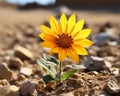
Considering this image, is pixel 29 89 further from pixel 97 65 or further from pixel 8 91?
pixel 97 65

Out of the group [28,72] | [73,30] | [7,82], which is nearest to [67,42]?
[73,30]

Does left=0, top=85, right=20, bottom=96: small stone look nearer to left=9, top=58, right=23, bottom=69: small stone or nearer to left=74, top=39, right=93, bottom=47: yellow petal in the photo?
left=74, top=39, right=93, bottom=47: yellow petal

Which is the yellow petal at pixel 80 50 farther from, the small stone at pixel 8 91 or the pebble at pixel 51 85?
the small stone at pixel 8 91

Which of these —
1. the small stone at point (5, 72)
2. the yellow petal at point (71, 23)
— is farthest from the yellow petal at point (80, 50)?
the small stone at point (5, 72)

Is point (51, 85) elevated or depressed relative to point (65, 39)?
depressed

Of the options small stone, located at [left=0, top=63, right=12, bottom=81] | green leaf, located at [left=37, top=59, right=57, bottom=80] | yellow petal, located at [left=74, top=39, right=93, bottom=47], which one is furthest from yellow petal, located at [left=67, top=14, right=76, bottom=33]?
small stone, located at [left=0, top=63, right=12, bottom=81]

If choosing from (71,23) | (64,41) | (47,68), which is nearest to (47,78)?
(47,68)

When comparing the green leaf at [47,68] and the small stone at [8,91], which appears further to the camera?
the green leaf at [47,68]
